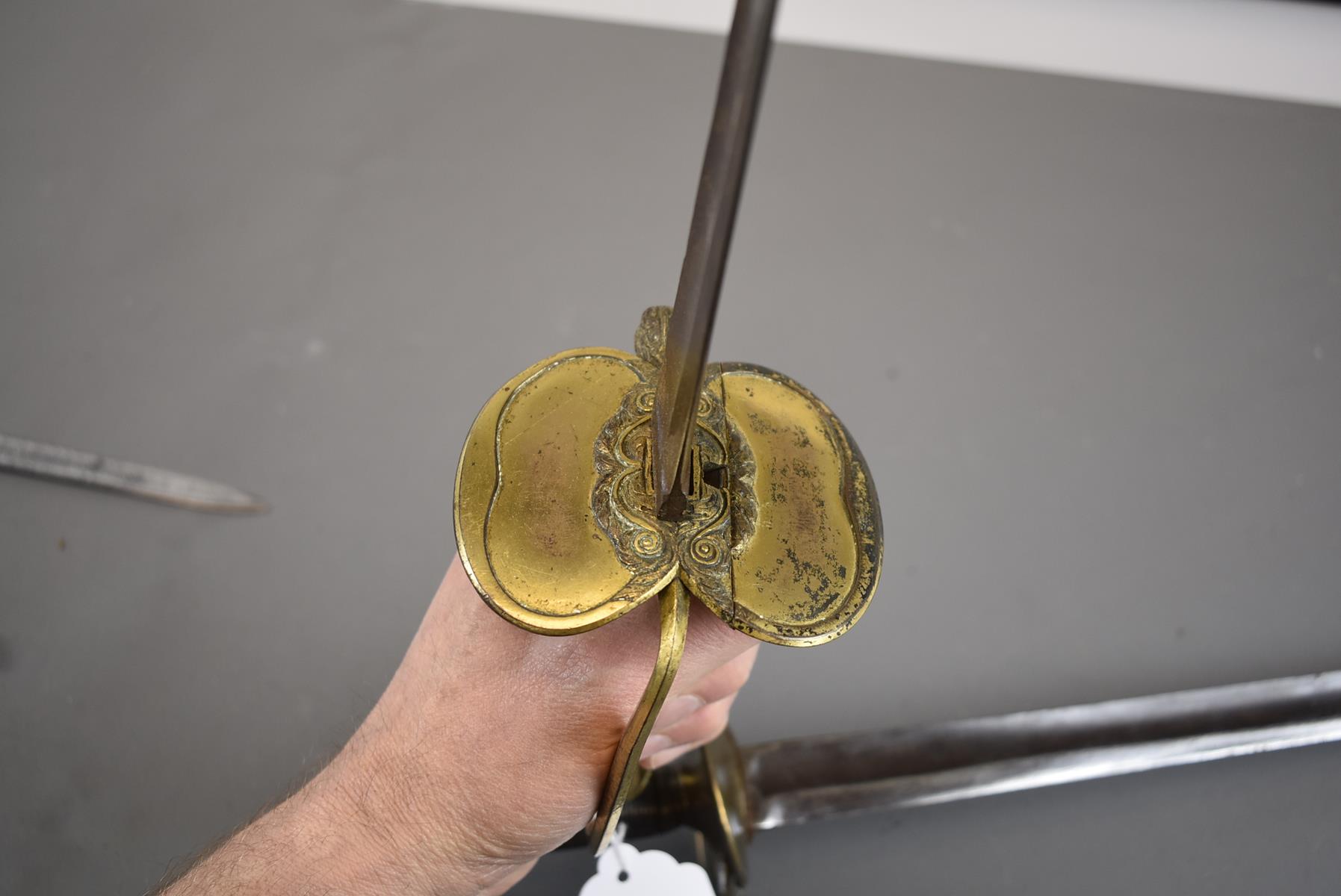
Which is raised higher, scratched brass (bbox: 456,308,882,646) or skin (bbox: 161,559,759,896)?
scratched brass (bbox: 456,308,882,646)

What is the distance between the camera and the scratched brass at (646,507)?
657 millimetres

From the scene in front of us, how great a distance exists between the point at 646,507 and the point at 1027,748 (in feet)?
2.15

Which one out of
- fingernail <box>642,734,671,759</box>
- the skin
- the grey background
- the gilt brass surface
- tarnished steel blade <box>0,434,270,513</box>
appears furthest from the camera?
tarnished steel blade <box>0,434,270,513</box>

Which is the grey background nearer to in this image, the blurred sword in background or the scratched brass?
the blurred sword in background

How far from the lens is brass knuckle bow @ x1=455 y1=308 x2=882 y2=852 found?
656 millimetres

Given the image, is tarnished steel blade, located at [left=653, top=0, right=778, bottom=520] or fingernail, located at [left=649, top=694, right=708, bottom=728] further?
fingernail, located at [left=649, top=694, right=708, bottom=728]

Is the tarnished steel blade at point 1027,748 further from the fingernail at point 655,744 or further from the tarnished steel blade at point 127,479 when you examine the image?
the tarnished steel blade at point 127,479

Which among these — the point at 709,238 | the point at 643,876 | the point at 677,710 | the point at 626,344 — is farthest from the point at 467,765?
the point at 626,344

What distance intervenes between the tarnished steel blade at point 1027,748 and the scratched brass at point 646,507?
0.43m

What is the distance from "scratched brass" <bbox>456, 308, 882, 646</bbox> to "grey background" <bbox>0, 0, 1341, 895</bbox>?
0.56 meters

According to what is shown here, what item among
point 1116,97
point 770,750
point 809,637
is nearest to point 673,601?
point 809,637

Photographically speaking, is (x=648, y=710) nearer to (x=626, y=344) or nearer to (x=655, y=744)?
(x=655, y=744)

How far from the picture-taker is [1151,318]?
1.52 m

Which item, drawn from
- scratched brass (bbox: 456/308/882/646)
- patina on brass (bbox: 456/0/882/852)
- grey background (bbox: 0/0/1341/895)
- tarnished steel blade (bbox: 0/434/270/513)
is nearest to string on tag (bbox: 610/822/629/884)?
grey background (bbox: 0/0/1341/895)
